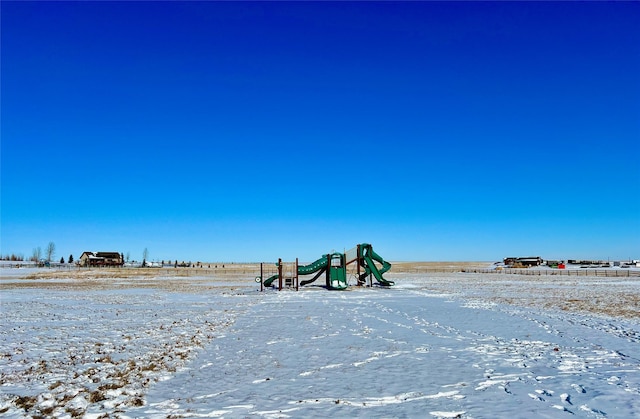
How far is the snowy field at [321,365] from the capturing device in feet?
23.4

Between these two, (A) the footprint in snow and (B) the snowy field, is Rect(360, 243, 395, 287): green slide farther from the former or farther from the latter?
(A) the footprint in snow

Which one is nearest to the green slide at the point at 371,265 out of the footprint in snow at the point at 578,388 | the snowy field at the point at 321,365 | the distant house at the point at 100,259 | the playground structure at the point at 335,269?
the playground structure at the point at 335,269

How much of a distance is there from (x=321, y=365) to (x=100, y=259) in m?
115

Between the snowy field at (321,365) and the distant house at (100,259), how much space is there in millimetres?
98919

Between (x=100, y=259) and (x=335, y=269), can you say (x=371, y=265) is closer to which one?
(x=335, y=269)

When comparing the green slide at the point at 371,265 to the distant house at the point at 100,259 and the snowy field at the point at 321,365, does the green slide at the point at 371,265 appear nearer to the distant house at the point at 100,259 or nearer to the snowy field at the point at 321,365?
the snowy field at the point at 321,365

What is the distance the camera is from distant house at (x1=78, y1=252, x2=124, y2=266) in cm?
10744

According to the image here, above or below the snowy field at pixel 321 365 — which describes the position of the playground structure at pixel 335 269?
above

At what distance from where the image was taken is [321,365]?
32.2 feet

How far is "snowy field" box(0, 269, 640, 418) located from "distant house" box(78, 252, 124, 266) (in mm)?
98919

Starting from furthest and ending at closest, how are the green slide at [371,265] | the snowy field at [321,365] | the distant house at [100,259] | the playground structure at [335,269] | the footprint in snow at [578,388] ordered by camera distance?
the distant house at [100,259] → the green slide at [371,265] → the playground structure at [335,269] → the footprint in snow at [578,388] → the snowy field at [321,365]

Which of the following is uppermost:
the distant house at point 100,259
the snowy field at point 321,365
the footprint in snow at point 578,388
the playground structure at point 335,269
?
the distant house at point 100,259

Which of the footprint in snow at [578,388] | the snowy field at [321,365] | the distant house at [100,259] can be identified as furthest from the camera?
the distant house at [100,259]

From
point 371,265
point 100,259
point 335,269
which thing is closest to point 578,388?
point 335,269
